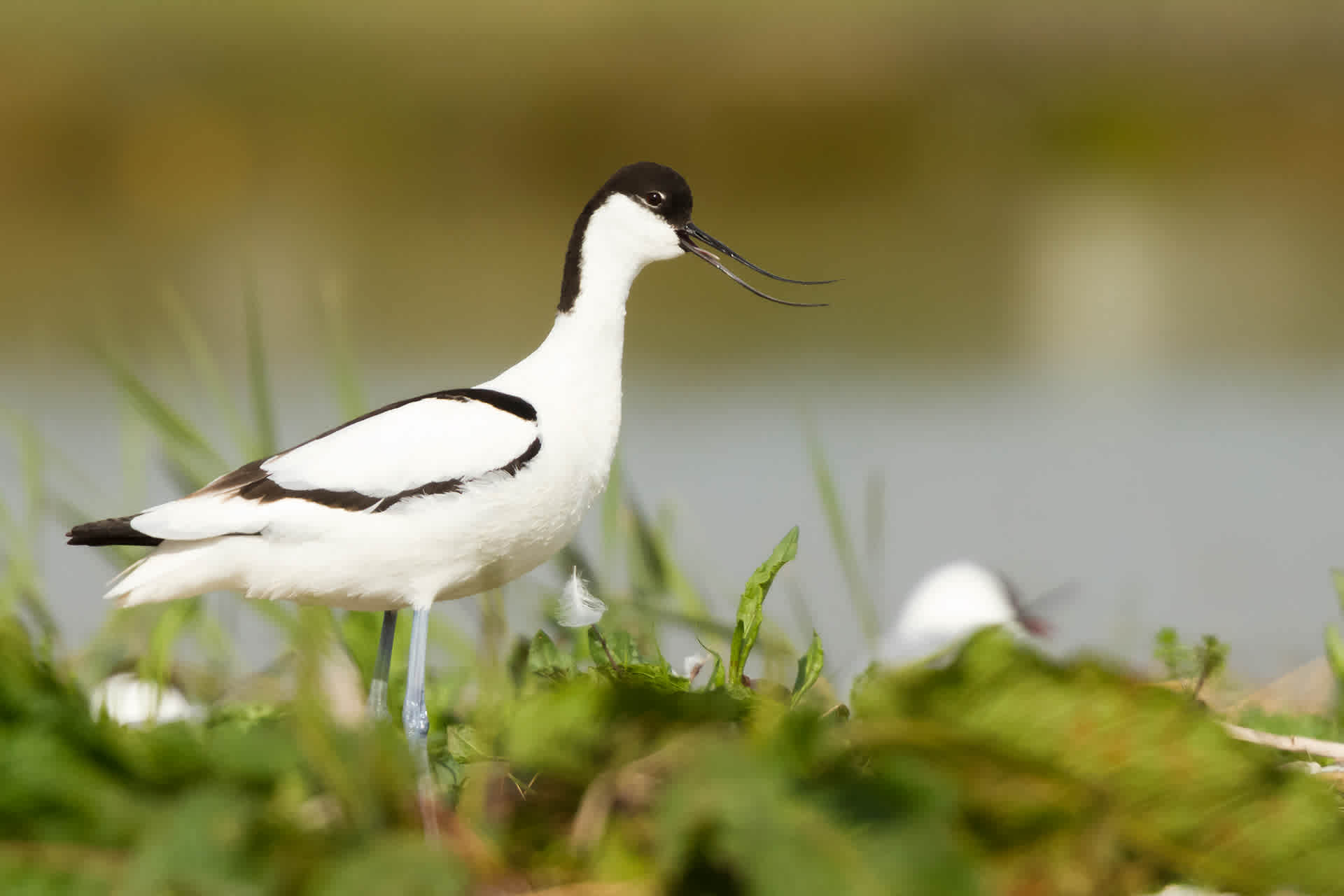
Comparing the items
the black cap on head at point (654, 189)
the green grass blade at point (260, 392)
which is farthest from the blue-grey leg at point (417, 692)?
the black cap on head at point (654, 189)

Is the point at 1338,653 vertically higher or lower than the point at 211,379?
lower

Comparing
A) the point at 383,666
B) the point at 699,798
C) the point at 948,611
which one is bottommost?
the point at 948,611

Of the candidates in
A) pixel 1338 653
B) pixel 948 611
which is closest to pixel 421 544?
pixel 1338 653

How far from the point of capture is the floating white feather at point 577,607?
231 cm

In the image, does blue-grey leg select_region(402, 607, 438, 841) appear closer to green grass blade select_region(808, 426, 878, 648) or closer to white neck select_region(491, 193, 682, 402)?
white neck select_region(491, 193, 682, 402)

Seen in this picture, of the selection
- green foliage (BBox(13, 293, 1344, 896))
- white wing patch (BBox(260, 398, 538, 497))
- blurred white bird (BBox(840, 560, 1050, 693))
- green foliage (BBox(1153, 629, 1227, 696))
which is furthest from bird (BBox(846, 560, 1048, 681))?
green foliage (BBox(13, 293, 1344, 896))

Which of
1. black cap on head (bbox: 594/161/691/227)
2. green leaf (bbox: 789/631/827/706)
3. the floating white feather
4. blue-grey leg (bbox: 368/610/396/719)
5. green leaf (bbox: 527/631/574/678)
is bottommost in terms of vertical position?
blue-grey leg (bbox: 368/610/396/719)

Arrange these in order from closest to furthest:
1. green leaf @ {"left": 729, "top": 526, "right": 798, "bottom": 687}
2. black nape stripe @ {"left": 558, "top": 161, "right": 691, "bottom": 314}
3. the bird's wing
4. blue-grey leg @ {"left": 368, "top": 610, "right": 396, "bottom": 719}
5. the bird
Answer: green leaf @ {"left": 729, "top": 526, "right": 798, "bottom": 687} < blue-grey leg @ {"left": 368, "top": 610, "right": 396, "bottom": 719} < the bird's wing < black nape stripe @ {"left": 558, "top": 161, "right": 691, "bottom": 314} < the bird

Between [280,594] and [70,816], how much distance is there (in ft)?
5.68

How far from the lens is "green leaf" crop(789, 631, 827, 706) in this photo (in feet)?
5.77

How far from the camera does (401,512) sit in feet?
8.66

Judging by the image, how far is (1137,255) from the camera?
14.5 metres

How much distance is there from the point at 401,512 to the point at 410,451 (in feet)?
0.47

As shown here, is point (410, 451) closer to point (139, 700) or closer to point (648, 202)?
point (139, 700)
